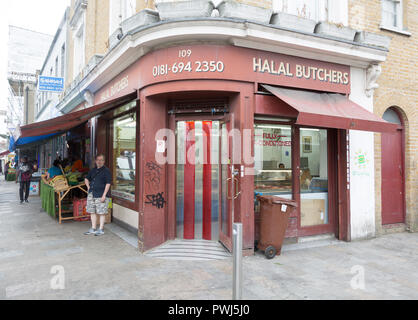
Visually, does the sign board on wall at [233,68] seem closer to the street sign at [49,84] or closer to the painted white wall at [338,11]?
the painted white wall at [338,11]

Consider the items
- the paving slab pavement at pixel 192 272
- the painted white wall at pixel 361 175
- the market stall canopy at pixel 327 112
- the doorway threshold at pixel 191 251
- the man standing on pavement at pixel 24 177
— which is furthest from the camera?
the man standing on pavement at pixel 24 177

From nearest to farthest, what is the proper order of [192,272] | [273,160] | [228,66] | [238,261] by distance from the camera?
[238,261] → [192,272] → [228,66] → [273,160]

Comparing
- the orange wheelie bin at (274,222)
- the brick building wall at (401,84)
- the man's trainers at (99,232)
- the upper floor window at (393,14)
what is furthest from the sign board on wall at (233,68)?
the man's trainers at (99,232)

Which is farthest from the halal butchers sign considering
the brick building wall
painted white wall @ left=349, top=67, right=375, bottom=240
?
the brick building wall

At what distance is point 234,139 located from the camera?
5547 mm

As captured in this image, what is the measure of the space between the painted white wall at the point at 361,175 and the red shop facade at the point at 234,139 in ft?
0.70

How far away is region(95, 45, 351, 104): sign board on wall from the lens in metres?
5.38

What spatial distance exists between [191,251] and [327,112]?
370 centimetres

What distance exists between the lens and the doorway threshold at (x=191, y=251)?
5.34m

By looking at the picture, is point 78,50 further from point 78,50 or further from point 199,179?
point 199,179

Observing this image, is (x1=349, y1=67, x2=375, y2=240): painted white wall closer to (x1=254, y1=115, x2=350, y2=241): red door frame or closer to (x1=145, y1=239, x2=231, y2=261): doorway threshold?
(x1=254, y1=115, x2=350, y2=241): red door frame

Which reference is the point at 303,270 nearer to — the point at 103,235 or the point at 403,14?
the point at 103,235

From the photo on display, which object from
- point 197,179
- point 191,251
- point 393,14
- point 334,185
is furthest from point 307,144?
point 393,14
